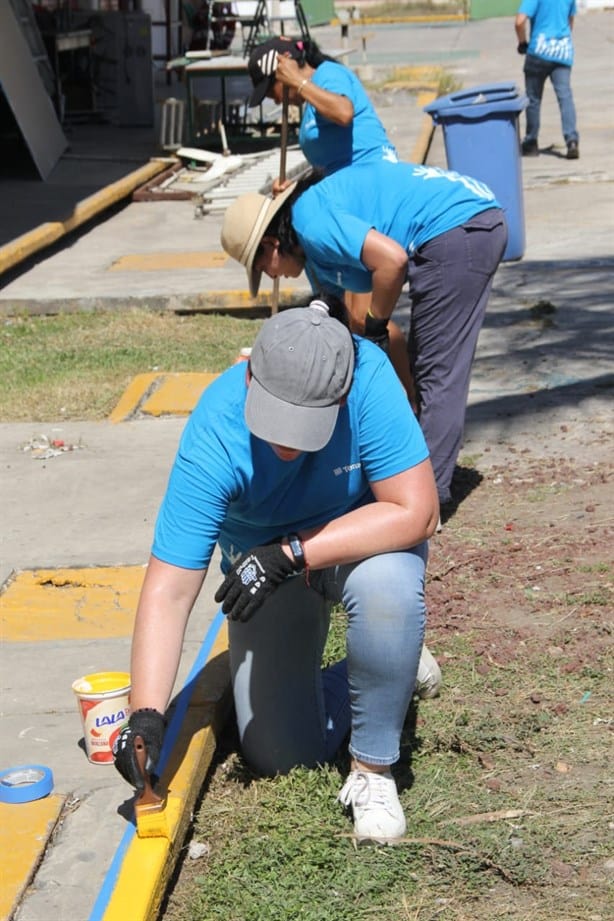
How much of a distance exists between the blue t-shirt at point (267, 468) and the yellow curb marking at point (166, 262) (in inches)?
280

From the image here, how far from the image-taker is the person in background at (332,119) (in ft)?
17.7

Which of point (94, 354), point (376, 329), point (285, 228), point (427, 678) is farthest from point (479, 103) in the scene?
point (427, 678)

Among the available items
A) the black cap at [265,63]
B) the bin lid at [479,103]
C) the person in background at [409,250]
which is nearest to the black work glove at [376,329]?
the person in background at [409,250]

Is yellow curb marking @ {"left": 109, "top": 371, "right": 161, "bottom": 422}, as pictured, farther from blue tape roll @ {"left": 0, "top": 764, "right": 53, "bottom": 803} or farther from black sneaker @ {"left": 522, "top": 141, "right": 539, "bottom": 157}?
black sneaker @ {"left": 522, "top": 141, "right": 539, "bottom": 157}

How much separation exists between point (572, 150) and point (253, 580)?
1266 centimetres

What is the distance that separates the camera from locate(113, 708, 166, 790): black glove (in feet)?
10.3

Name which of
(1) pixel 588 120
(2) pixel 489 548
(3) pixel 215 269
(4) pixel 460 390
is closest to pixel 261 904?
(2) pixel 489 548

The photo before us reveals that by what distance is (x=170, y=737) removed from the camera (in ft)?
12.2

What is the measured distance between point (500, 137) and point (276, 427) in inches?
305

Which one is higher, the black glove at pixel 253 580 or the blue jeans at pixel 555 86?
the black glove at pixel 253 580

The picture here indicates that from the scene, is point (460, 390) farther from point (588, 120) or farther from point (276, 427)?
point (588, 120)

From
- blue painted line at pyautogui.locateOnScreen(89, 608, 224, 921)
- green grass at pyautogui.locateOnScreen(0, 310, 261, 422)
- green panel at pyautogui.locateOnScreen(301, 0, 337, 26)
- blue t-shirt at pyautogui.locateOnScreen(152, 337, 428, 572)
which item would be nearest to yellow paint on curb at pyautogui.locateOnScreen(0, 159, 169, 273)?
green grass at pyautogui.locateOnScreen(0, 310, 261, 422)

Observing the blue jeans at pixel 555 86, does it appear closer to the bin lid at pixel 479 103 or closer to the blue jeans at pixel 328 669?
the bin lid at pixel 479 103

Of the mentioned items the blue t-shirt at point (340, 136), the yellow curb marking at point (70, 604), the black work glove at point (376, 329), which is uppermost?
the blue t-shirt at point (340, 136)
